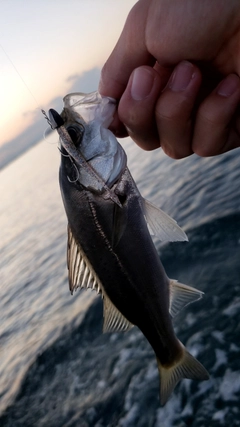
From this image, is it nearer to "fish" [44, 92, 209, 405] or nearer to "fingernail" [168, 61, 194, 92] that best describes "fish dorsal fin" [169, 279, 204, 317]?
"fish" [44, 92, 209, 405]

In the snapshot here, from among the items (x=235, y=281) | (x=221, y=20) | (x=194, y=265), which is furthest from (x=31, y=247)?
(x=221, y=20)

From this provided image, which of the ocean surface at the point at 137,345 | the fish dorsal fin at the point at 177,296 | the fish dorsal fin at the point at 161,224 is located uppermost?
the fish dorsal fin at the point at 161,224

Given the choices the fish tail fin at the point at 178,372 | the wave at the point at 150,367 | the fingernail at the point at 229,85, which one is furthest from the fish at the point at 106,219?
the wave at the point at 150,367

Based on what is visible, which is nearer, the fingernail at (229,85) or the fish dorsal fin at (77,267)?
the fingernail at (229,85)

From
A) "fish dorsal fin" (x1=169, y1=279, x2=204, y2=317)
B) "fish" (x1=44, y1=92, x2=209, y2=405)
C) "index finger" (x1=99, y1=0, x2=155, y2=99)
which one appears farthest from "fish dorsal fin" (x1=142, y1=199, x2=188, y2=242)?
"index finger" (x1=99, y1=0, x2=155, y2=99)

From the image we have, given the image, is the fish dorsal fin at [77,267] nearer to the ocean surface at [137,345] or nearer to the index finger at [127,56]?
the index finger at [127,56]

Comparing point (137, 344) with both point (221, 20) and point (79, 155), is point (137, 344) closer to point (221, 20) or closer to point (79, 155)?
point (79, 155)

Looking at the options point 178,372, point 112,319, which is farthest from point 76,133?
point 178,372
